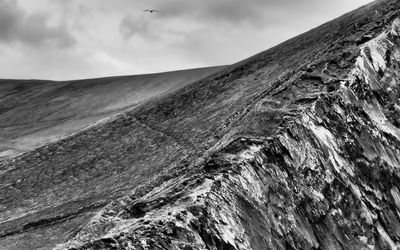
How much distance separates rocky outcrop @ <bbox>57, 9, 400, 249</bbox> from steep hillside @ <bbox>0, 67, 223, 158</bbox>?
19.3 metres

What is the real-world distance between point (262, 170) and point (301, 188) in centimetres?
138

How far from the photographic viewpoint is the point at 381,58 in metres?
22.8

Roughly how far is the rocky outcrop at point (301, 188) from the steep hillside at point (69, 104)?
19308 millimetres

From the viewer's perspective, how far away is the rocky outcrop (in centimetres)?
1463

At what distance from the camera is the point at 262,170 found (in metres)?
16.9

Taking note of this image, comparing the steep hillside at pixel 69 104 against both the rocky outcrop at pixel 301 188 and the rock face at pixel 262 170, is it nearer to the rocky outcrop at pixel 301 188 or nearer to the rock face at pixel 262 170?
the rock face at pixel 262 170

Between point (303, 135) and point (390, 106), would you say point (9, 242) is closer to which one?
point (303, 135)

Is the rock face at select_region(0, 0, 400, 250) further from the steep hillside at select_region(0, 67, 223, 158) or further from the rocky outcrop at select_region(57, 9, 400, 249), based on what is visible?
the steep hillside at select_region(0, 67, 223, 158)

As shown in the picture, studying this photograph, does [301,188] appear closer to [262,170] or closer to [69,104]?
[262,170]

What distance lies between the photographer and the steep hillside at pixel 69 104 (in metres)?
41.9

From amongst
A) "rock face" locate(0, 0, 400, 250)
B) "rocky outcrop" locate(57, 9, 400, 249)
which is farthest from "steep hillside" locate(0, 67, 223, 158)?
"rocky outcrop" locate(57, 9, 400, 249)

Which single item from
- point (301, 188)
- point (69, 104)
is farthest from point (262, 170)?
point (69, 104)

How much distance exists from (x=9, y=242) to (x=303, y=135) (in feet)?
41.4

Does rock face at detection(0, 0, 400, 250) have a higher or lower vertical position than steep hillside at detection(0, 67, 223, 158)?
lower
